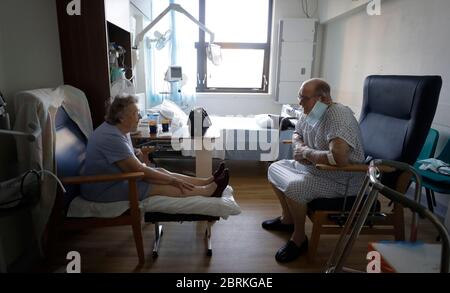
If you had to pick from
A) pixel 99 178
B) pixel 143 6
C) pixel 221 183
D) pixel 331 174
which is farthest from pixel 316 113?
pixel 143 6

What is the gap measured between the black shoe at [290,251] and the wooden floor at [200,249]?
0.03 meters

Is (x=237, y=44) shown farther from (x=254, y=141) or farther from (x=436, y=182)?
(x=436, y=182)

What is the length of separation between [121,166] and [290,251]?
1.15m

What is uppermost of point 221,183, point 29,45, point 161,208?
point 29,45

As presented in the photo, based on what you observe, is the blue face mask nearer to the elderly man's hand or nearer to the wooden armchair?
the elderly man's hand

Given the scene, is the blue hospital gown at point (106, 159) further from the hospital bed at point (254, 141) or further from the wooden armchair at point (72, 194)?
the hospital bed at point (254, 141)

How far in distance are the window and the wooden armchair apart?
318 cm

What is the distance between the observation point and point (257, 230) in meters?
2.14

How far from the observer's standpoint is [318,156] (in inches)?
66.8

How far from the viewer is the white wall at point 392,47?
2.29m

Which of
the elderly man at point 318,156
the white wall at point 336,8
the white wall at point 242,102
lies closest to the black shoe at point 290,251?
the elderly man at point 318,156

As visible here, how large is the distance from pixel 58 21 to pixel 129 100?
0.82 metres
